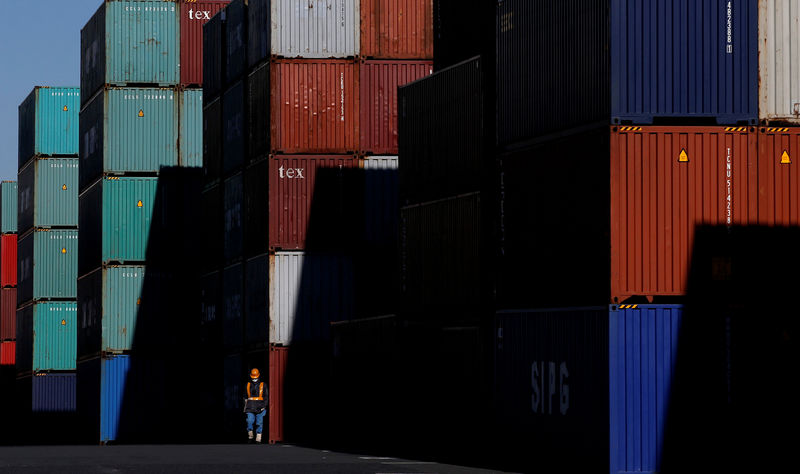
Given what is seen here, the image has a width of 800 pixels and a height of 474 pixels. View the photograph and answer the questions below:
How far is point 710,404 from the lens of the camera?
→ 81.6 feet

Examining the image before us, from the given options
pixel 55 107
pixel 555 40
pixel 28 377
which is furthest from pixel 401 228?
pixel 28 377

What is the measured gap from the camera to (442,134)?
31.9 m

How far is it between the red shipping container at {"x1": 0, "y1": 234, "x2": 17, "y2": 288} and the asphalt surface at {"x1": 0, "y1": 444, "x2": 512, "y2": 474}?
40797mm


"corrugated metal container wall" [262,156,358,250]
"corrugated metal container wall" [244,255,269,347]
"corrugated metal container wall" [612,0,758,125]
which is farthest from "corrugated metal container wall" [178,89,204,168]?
"corrugated metal container wall" [612,0,758,125]

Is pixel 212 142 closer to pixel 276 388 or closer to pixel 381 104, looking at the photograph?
pixel 381 104

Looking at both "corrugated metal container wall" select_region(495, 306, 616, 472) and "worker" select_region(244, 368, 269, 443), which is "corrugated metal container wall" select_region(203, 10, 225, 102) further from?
"corrugated metal container wall" select_region(495, 306, 616, 472)

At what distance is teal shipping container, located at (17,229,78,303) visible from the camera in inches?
2389

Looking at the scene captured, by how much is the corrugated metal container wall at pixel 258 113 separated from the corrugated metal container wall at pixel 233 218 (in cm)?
126

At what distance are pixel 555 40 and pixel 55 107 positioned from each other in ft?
122

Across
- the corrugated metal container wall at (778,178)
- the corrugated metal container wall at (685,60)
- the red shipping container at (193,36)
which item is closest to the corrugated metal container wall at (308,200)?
the red shipping container at (193,36)

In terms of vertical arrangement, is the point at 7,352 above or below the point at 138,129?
below

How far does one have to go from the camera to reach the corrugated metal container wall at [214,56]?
4500cm

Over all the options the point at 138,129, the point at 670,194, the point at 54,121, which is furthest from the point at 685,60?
the point at 54,121

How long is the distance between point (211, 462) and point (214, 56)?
18.8 metres
